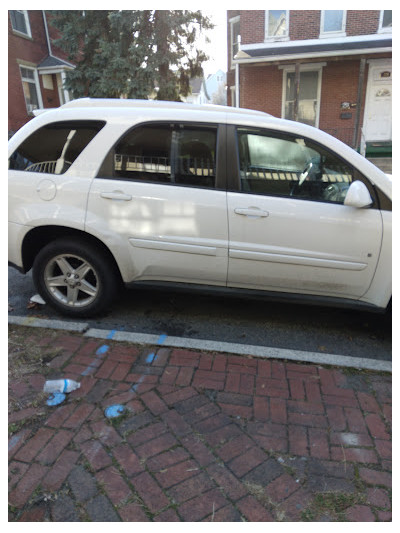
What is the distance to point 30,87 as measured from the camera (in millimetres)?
18094

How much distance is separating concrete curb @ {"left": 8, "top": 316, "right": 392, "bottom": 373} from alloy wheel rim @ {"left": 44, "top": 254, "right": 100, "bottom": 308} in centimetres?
24

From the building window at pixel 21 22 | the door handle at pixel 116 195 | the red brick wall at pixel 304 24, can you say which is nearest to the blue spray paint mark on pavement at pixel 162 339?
the door handle at pixel 116 195

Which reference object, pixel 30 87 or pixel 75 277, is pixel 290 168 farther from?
pixel 30 87

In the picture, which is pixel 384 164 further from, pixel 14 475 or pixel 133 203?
pixel 14 475

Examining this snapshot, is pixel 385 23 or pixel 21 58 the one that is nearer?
pixel 385 23

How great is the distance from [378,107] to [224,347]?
15157 mm

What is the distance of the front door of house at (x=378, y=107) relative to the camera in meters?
14.4

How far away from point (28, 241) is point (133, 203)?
3.61 ft

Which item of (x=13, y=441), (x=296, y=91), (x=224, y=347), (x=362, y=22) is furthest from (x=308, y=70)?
(x=13, y=441)

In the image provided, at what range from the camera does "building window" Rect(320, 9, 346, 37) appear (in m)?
14.1

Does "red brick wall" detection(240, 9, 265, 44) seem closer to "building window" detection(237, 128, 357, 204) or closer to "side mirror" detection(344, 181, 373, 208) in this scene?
"building window" detection(237, 128, 357, 204)

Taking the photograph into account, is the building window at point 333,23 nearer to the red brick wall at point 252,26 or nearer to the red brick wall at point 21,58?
the red brick wall at point 252,26

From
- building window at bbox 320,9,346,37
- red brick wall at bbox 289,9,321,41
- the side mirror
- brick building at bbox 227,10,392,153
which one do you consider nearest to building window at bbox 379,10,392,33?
brick building at bbox 227,10,392,153

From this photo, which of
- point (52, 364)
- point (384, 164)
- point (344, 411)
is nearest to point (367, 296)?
point (344, 411)
